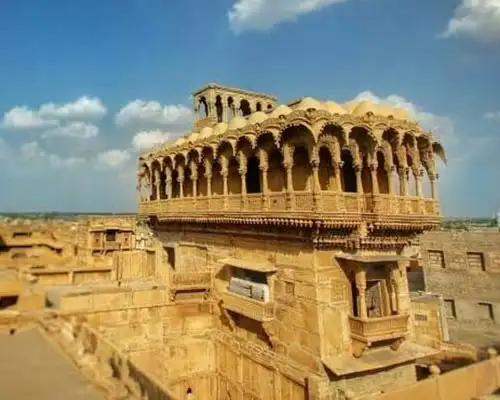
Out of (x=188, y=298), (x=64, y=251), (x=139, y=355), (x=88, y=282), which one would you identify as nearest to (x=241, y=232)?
(x=188, y=298)

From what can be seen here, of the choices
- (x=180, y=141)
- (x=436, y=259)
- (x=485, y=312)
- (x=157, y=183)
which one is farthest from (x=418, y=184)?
(x=485, y=312)

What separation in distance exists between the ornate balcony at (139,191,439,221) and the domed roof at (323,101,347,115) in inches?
126

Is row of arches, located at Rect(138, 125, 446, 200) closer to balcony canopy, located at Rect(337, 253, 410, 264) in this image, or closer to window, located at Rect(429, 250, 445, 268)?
balcony canopy, located at Rect(337, 253, 410, 264)

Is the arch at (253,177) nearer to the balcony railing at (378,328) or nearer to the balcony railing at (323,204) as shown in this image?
the balcony railing at (323,204)

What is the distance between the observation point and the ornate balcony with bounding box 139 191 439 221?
45.8 feet

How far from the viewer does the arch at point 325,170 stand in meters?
15.9

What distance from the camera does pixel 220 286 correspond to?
62.4 ft

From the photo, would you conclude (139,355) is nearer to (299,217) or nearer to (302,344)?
(302,344)

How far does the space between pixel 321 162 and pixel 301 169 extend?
0.82 metres

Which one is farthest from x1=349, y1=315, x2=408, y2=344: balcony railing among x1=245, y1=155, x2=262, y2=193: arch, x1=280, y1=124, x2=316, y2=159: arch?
x1=245, y1=155, x2=262, y2=193: arch

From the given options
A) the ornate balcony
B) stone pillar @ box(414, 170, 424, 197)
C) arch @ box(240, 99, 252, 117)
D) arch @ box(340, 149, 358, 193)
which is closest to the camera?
the ornate balcony

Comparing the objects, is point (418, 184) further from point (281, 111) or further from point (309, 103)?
point (281, 111)

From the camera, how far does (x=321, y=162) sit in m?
15.9

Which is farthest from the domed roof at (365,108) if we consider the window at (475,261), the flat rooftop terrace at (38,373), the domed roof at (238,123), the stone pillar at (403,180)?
the window at (475,261)
